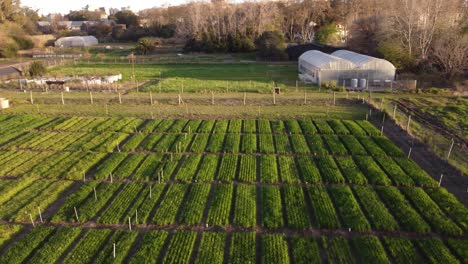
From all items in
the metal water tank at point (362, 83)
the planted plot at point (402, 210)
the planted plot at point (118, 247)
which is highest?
the metal water tank at point (362, 83)

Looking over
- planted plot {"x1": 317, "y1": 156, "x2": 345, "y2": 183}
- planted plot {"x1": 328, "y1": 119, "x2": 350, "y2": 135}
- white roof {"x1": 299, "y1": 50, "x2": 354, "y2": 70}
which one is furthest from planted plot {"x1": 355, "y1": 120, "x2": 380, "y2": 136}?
white roof {"x1": 299, "y1": 50, "x2": 354, "y2": 70}

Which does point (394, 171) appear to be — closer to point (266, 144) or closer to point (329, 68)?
point (266, 144)

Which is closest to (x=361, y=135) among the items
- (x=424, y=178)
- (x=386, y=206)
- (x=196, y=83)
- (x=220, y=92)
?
(x=424, y=178)

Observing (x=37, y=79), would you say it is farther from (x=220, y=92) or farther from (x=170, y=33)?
(x=170, y=33)

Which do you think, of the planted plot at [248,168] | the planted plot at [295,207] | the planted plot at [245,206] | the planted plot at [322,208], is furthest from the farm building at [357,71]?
the planted plot at [245,206]

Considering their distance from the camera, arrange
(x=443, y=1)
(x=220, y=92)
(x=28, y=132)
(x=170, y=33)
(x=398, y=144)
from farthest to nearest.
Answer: (x=170, y=33)
(x=443, y=1)
(x=220, y=92)
(x=28, y=132)
(x=398, y=144)

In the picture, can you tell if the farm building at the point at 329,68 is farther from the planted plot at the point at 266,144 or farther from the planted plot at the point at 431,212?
the planted plot at the point at 431,212
